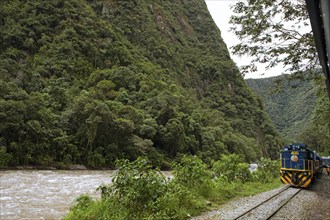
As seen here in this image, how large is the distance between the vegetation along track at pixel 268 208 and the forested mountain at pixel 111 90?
4.16 metres

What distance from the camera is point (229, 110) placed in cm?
8162

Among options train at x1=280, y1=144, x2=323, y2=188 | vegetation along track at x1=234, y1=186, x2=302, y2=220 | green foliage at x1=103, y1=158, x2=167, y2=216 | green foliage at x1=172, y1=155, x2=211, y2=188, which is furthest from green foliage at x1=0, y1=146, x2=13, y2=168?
vegetation along track at x1=234, y1=186, x2=302, y2=220

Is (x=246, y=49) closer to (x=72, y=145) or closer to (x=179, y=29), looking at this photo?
(x=72, y=145)

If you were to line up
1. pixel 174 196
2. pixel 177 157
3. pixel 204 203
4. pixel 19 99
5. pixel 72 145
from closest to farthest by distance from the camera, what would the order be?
pixel 174 196 → pixel 204 203 → pixel 19 99 → pixel 72 145 → pixel 177 157

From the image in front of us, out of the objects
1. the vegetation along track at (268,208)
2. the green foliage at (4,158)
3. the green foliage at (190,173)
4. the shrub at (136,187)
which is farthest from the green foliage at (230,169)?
the green foliage at (4,158)

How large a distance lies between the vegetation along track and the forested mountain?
416cm

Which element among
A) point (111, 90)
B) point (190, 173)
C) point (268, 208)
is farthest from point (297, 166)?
point (111, 90)

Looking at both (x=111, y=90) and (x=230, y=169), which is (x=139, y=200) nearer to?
(x=230, y=169)

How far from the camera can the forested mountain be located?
104 feet

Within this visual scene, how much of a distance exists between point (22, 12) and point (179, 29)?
171 feet

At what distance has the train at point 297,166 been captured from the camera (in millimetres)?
15508

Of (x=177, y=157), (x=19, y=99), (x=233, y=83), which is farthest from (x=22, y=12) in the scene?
(x=233, y=83)

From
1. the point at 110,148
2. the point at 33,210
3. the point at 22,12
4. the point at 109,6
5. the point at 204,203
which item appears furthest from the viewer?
the point at 109,6

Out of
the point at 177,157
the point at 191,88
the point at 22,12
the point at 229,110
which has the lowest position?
the point at 177,157
